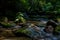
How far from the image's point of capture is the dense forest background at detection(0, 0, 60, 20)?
47.7 feet

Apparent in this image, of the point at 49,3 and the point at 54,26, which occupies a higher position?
the point at 49,3

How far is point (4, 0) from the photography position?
14555 mm

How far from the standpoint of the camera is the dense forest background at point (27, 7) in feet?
47.7

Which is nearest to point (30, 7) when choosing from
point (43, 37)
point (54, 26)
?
point (54, 26)

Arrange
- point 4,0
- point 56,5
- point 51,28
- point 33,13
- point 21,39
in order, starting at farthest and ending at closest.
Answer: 1. point 56,5
2. point 33,13
3. point 4,0
4. point 51,28
5. point 21,39

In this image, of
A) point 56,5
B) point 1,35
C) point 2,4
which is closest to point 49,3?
point 56,5

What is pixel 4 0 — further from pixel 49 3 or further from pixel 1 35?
pixel 49 3

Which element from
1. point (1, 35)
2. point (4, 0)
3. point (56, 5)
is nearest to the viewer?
point (1, 35)

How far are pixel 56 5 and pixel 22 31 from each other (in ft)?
41.5

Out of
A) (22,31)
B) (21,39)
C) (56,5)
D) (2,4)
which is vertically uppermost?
(56,5)

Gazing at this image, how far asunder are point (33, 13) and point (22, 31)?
8.57 m

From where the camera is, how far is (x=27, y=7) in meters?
16.9

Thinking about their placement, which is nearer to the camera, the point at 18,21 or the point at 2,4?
the point at 18,21

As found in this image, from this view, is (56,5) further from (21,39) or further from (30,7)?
(21,39)
